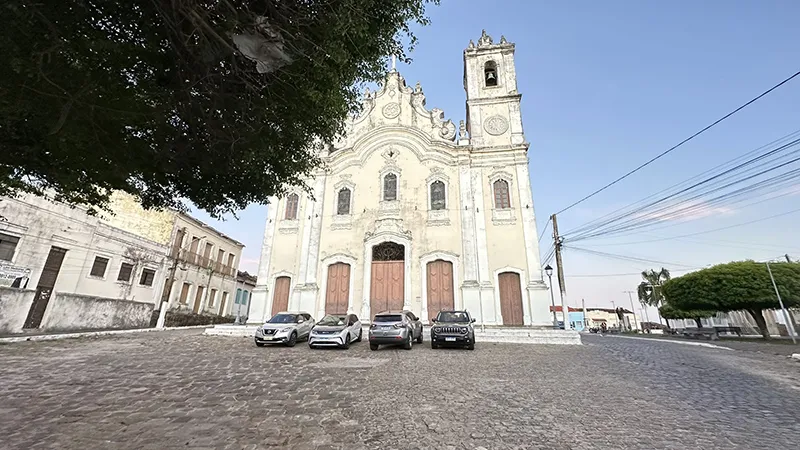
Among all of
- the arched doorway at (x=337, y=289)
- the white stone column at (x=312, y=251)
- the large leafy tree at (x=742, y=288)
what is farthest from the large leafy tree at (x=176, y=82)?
the large leafy tree at (x=742, y=288)

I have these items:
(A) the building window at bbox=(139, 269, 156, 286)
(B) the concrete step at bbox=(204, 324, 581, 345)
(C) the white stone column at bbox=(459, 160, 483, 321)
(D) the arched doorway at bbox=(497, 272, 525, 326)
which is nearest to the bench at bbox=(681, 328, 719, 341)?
(D) the arched doorway at bbox=(497, 272, 525, 326)

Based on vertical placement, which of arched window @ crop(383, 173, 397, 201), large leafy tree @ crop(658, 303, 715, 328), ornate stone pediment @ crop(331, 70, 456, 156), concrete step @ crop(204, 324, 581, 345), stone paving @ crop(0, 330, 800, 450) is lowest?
stone paving @ crop(0, 330, 800, 450)

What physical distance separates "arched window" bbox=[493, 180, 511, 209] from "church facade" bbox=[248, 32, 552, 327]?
2.3 inches

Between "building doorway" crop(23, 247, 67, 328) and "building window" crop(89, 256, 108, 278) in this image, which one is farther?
"building window" crop(89, 256, 108, 278)

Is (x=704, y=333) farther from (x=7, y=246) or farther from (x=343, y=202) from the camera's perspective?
(x=7, y=246)

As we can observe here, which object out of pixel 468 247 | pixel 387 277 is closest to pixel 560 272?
pixel 468 247

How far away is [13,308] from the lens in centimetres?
1391

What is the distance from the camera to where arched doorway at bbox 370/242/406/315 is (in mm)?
18641

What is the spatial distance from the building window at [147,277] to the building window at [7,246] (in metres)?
7.69

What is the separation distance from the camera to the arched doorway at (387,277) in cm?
1864

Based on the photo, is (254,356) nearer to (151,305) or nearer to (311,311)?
(311,311)

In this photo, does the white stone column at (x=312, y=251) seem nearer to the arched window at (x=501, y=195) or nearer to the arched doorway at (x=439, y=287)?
the arched doorway at (x=439, y=287)

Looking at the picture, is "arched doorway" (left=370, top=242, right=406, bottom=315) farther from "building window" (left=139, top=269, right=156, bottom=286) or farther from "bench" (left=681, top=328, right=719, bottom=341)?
"bench" (left=681, top=328, right=719, bottom=341)

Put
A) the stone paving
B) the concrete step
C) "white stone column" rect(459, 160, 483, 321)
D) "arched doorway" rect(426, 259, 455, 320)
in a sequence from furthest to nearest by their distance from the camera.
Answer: "arched doorway" rect(426, 259, 455, 320) → "white stone column" rect(459, 160, 483, 321) → the concrete step → the stone paving
